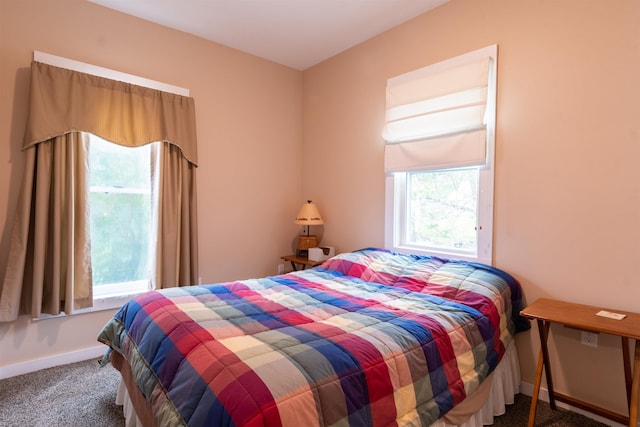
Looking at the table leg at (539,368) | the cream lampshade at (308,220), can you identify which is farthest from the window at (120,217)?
the table leg at (539,368)

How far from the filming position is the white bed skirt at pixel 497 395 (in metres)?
1.74

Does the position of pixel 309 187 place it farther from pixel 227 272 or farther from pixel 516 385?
pixel 516 385

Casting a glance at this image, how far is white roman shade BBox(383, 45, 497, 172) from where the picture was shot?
2.34 m

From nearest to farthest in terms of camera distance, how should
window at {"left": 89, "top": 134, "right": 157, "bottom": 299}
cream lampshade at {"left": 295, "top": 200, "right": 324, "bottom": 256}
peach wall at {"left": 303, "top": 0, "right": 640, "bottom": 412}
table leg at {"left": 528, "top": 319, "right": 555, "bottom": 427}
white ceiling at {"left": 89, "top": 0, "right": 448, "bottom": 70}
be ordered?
1. table leg at {"left": 528, "top": 319, "right": 555, "bottom": 427}
2. peach wall at {"left": 303, "top": 0, "right": 640, "bottom": 412}
3. white ceiling at {"left": 89, "top": 0, "right": 448, "bottom": 70}
4. window at {"left": 89, "top": 134, "right": 157, "bottom": 299}
5. cream lampshade at {"left": 295, "top": 200, "right": 324, "bottom": 256}

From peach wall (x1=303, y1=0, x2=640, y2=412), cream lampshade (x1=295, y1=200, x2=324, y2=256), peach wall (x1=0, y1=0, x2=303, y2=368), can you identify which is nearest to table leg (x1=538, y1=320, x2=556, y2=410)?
peach wall (x1=303, y1=0, x2=640, y2=412)

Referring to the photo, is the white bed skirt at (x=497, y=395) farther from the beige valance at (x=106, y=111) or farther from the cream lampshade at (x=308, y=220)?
the cream lampshade at (x=308, y=220)

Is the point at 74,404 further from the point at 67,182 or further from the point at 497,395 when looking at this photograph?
the point at 497,395

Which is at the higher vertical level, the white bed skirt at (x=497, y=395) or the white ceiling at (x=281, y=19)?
the white ceiling at (x=281, y=19)

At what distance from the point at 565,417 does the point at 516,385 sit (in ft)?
0.92

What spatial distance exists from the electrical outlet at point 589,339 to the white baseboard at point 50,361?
347 cm

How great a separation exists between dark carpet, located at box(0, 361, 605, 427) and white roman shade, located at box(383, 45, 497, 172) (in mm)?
1615

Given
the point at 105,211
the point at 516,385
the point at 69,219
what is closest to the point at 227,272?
the point at 105,211

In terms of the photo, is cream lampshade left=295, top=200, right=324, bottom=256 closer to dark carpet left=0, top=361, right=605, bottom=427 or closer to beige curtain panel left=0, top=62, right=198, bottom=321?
beige curtain panel left=0, top=62, right=198, bottom=321

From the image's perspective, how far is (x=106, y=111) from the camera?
2635 mm
